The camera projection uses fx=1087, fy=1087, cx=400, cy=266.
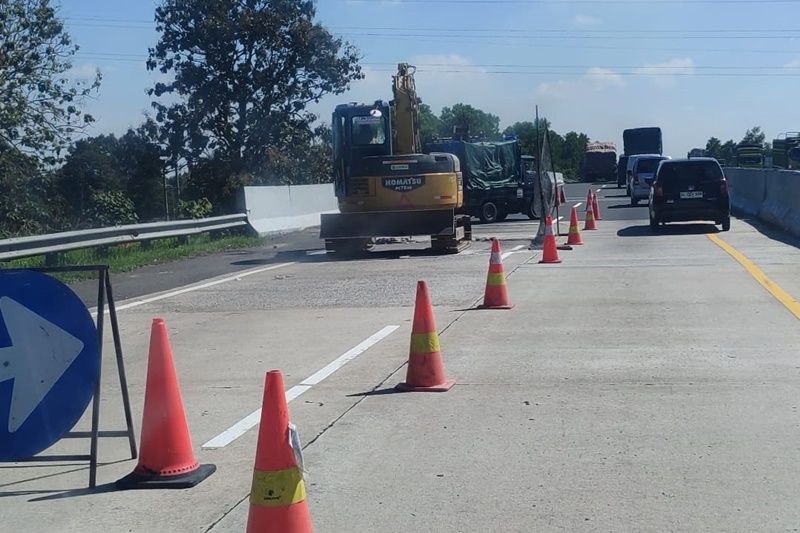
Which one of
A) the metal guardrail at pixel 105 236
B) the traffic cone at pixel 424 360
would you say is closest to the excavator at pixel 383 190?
the metal guardrail at pixel 105 236

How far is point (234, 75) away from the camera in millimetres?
53344

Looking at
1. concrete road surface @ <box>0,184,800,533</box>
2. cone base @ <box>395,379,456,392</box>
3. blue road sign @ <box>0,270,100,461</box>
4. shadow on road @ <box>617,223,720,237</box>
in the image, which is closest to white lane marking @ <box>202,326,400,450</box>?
concrete road surface @ <box>0,184,800,533</box>

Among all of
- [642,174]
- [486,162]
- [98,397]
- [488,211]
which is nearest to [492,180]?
[486,162]

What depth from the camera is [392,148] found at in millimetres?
23516

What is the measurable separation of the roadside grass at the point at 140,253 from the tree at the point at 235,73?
25.6 meters

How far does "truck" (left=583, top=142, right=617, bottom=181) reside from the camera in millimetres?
80125

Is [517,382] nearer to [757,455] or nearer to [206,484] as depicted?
[757,455]

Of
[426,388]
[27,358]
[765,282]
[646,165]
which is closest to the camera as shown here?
[27,358]

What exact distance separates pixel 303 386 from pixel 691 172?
1809 cm

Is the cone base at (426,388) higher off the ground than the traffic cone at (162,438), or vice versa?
the traffic cone at (162,438)

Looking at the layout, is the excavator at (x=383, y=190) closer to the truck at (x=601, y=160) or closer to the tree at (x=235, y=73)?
the tree at (x=235, y=73)

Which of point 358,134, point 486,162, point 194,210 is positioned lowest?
point 194,210

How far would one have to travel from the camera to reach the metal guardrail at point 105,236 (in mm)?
18172

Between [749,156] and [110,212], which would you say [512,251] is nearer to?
[110,212]
